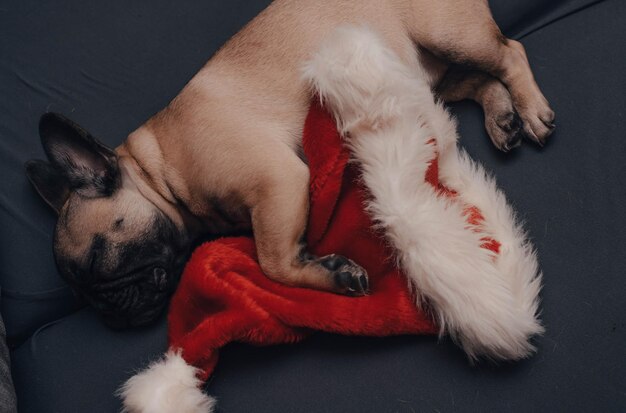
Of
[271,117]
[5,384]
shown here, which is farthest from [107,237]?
[271,117]

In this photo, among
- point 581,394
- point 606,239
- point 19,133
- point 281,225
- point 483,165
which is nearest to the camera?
point 581,394

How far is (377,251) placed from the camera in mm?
1483

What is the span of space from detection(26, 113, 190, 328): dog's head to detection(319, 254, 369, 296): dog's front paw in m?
0.56

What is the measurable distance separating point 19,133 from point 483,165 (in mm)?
1652

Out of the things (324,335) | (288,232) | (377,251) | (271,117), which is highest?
(271,117)

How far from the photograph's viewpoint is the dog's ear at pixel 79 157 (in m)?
1.54

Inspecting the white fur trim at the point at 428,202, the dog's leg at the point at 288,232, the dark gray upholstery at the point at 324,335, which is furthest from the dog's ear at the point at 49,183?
the white fur trim at the point at 428,202

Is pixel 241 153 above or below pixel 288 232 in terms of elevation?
above

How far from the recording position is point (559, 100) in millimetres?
1698

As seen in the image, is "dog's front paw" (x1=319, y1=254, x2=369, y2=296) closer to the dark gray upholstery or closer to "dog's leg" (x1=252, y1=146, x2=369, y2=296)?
"dog's leg" (x1=252, y1=146, x2=369, y2=296)

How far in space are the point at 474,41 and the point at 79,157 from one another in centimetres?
128

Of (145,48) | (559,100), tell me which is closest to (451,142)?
(559,100)

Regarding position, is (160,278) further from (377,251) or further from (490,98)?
(490,98)

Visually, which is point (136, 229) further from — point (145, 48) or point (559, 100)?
point (559, 100)
